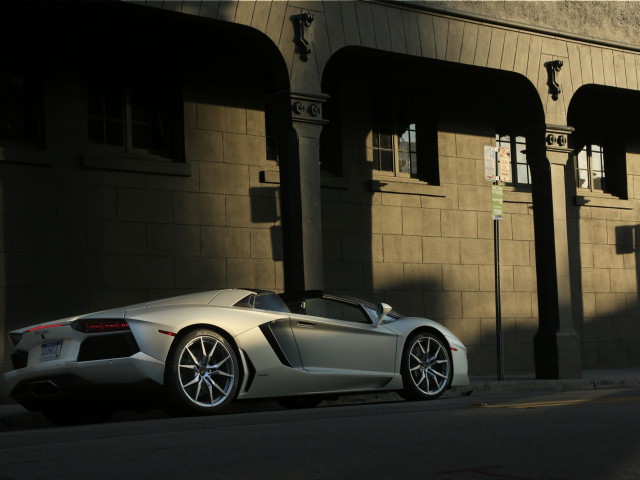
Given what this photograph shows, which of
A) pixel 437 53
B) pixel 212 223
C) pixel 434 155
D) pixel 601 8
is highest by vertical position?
pixel 601 8

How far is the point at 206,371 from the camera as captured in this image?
939 cm

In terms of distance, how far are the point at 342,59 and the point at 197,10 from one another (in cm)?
436

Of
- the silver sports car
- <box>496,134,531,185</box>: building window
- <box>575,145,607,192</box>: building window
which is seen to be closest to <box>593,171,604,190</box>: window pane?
<box>575,145,607,192</box>: building window

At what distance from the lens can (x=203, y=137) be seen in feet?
48.9

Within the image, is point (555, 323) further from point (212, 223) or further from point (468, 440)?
point (468, 440)

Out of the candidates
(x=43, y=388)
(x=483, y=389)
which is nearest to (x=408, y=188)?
(x=483, y=389)

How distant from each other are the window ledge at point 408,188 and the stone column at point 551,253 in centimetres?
187

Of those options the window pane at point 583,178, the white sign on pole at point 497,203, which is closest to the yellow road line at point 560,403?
the white sign on pole at point 497,203

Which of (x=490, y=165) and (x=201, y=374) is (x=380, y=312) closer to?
(x=201, y=374)

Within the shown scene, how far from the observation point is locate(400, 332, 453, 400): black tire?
1100 cm

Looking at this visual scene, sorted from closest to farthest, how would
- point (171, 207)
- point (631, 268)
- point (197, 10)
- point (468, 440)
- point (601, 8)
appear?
point (468, 440)
point (197, 10)
point (171, 207)
point (601, 8)
point (631, 268)

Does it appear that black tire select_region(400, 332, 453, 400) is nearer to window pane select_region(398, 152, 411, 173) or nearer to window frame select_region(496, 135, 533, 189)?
window pane select_region(398, 152, 411, 173)

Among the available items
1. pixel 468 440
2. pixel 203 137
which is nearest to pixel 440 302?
pixel 203 137

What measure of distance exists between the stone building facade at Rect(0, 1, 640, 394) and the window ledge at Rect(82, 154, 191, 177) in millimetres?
29
